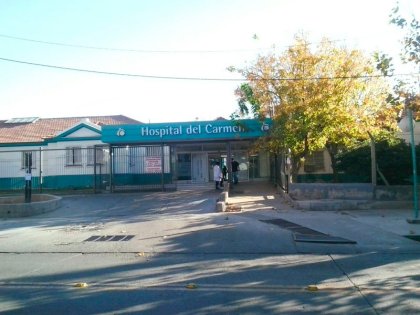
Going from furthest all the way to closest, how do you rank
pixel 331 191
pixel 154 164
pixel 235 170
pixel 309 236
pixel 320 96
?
pixel 235 170 < pixel 154 164 < pixel 320 96 < pixel 331 191 < pixel 309 236

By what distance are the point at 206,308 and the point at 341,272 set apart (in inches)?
116

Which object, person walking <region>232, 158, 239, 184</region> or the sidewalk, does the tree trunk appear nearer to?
the sidewalk

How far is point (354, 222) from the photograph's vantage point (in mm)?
12609

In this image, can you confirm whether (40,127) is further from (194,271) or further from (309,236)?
(194,271)

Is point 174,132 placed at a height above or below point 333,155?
above

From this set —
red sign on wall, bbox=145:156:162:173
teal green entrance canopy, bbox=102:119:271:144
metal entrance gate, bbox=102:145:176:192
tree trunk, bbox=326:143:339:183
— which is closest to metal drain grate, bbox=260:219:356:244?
tree trunk, bbox=326:143:339:183

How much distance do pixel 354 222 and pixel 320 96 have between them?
645 cm

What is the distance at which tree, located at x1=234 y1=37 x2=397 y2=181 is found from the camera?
57.8 feet

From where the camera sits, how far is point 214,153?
28.6 m

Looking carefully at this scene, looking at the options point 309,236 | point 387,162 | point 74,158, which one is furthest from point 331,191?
point 74,158

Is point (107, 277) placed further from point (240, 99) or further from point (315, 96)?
point (240, 99)

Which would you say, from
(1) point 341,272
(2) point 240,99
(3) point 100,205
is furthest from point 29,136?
(1) point 341,272

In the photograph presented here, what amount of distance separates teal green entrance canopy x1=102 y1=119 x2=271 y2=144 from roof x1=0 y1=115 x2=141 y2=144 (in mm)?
7300

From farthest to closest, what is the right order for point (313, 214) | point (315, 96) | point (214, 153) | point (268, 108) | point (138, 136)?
point (214, 153) → point (138, 136) → point (268, 108) → point (315, 96) → point (313, 214)
